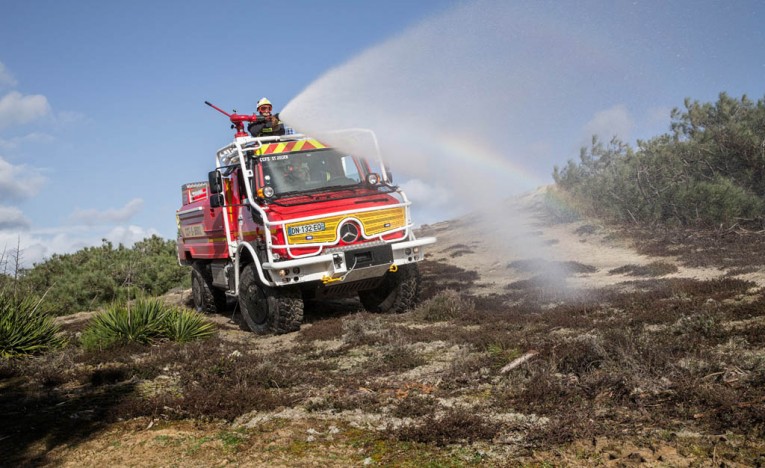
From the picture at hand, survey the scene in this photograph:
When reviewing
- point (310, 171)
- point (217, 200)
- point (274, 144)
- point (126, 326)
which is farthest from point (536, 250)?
point (126, 326)

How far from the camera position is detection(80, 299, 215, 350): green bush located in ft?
31.8

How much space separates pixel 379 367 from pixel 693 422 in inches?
141

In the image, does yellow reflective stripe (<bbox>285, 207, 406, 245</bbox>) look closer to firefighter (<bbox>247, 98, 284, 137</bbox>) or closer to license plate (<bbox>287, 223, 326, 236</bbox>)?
license plate (<bbox>287, 223, 326, 236</bbox>)

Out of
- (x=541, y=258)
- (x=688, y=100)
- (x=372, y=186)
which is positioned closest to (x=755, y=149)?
(x=688, y=100)

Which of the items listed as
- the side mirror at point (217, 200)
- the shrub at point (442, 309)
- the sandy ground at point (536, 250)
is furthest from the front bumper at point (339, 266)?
the sandy ground at point (536, 250)

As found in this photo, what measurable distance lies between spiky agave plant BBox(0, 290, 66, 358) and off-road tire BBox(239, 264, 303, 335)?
3037 mm

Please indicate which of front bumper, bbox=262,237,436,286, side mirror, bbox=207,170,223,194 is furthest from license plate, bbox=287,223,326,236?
side mirror, bbox=207,170,223,194

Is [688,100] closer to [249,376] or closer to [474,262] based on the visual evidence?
[474,262]

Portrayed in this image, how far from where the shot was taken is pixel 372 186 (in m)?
11.2

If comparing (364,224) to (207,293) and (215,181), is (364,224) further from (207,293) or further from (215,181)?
(207,293)

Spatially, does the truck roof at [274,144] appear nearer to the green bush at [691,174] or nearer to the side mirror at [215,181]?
the side mirror at [215,181]

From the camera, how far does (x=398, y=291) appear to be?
1142 cm

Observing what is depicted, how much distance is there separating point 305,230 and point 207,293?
219 inches

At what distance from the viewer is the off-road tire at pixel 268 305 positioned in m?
10.3
